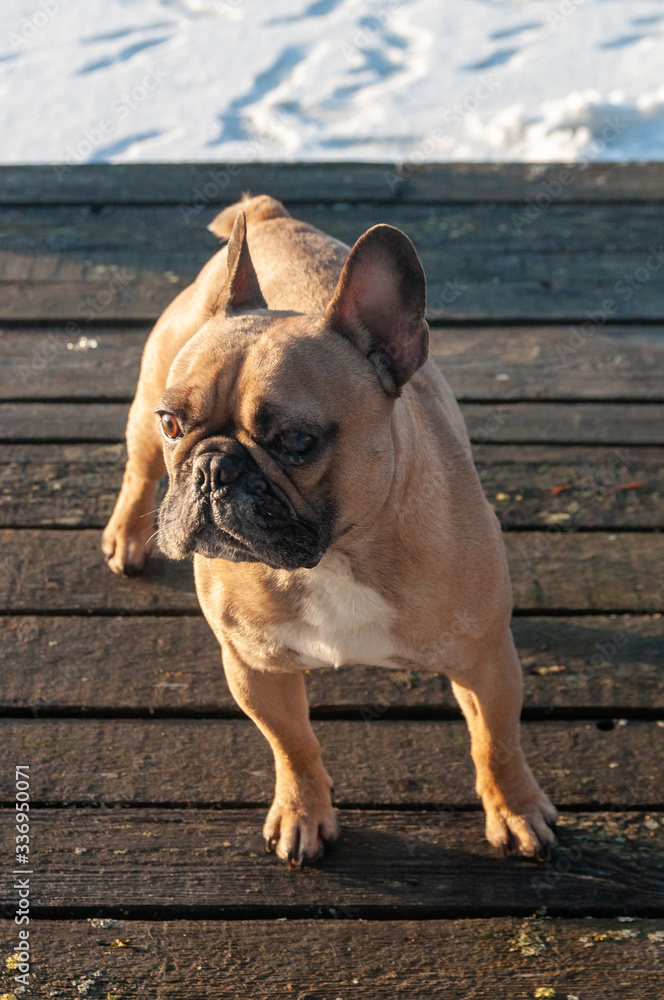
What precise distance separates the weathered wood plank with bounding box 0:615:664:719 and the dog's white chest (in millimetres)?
671

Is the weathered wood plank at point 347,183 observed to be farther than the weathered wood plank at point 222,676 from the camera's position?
Yes

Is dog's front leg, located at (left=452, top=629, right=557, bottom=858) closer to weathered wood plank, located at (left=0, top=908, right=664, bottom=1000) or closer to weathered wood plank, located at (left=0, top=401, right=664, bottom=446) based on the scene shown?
weathered wood plank, located at (left=0, top=908, right=664, bottom=1000)

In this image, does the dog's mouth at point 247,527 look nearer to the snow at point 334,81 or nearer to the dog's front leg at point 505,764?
the dog's front leg at point 505,764

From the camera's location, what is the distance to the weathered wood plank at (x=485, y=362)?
3.95 metres

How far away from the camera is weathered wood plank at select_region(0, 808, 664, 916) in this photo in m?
2.44

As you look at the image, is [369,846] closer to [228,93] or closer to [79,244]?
[79,244]

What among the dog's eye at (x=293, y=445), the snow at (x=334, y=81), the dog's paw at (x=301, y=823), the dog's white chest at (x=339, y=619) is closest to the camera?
the dog's eye at (x=293, y=445)

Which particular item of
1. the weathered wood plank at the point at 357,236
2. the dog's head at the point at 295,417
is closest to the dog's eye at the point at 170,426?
the dog's head at the point at 295,417

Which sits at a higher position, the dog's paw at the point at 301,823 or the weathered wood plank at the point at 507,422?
the weathered wood plank at the point at 507,422

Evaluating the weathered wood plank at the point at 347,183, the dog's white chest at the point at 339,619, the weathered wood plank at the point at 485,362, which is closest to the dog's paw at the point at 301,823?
the dog's white chest at the point at 339,619

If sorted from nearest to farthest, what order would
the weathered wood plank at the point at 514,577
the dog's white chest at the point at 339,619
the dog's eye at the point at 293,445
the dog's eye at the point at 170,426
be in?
the dog's eye at the point at 293,445 < the dog's eye at the point at 170,426 < the dog's white chest at the point at 339,619 < the weathered wood plank at the point at 514,577

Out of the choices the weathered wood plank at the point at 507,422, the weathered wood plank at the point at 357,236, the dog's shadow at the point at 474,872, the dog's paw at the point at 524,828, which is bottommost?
the dog's shadow at the point at 474,872

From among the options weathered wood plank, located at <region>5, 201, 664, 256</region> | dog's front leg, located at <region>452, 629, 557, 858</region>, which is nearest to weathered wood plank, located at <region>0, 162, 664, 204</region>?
weathered wood plank, located at <region>5, 201, 664, 256</region>

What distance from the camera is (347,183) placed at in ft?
16.3
